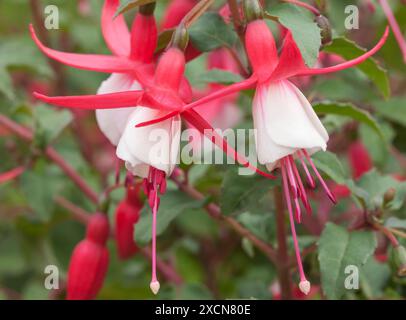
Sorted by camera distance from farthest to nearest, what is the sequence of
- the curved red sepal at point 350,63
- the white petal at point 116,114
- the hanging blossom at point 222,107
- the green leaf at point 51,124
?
the hanging blossom at point 222,107, the green leaf at point 51,124, the white petal at point 116,114, the curved red sepal at point 350,63

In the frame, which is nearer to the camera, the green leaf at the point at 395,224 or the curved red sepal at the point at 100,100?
the curved red sepal at the point at 100,100

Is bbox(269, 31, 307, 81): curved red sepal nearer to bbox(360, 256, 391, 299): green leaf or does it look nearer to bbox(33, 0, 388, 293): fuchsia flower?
bbox(33, 0, 388, 293): fuchsia flower

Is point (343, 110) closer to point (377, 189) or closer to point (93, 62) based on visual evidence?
point (377, 189)

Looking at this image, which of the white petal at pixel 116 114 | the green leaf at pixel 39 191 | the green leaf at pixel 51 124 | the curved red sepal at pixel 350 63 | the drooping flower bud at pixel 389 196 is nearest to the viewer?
the curved red sepal at pixel 350 63

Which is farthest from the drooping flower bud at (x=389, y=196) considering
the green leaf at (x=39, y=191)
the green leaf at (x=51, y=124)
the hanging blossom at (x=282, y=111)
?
the green leaf at (x=39, y=191)

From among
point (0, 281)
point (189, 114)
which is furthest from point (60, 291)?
point (189, 114)

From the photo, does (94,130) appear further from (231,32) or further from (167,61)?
(167,61)

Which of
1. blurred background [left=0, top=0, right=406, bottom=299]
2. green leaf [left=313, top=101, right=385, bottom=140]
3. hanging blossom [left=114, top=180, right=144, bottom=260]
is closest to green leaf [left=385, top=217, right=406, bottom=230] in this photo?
blurred background [left=0, top=0, right=406, bottom=299]

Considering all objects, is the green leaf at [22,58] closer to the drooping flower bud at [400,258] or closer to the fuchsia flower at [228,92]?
the fuchsia flower at [228,92]
